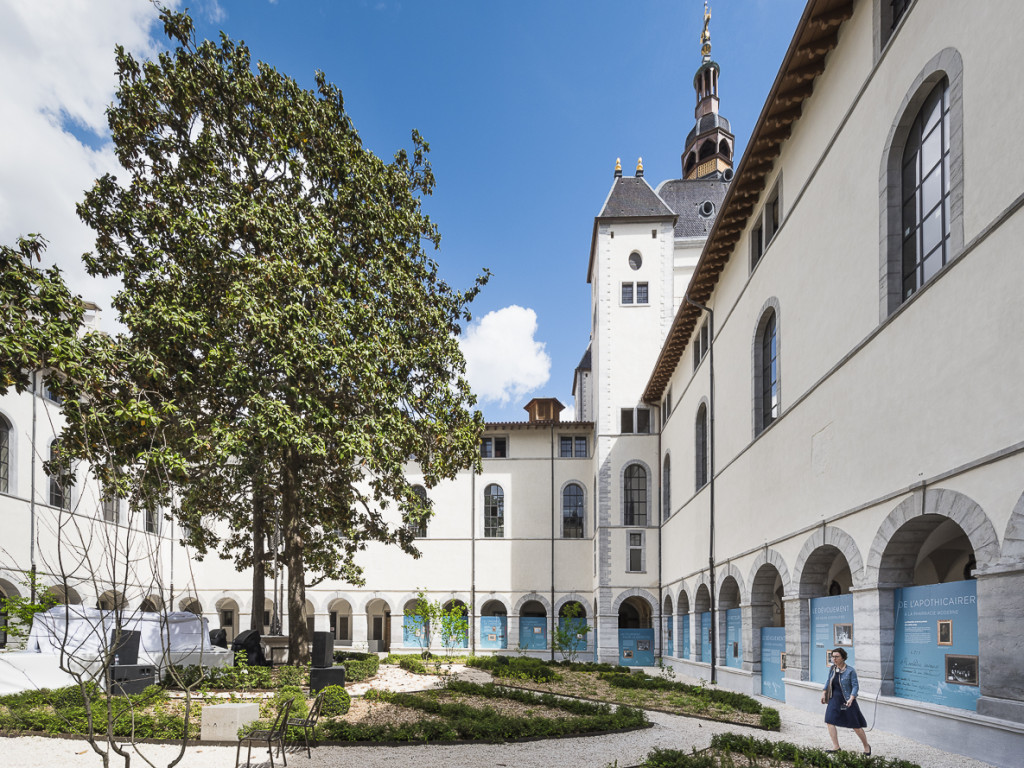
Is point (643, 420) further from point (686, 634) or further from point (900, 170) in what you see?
point (900, 170)

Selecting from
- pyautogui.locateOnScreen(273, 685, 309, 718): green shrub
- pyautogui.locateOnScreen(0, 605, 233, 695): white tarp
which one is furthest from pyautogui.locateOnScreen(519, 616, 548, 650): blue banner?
pyautogui.locateOnScreen(273, 685, 309, 718): green shrub

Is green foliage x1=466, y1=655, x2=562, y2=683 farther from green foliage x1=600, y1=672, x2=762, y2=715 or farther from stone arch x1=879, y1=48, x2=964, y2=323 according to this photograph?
stone arch x1=879, y1=48, x2=964, y2=323

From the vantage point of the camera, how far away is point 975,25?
28.0 feet

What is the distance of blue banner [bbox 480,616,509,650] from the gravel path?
85.0 ft

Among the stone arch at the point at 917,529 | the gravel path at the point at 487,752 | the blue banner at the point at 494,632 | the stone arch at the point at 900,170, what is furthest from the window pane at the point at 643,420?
the stone arch at the point at 900,170

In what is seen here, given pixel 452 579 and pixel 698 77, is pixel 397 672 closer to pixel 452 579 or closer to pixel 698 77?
pixel 452 579

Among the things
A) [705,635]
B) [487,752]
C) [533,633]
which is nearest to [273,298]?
[487,752]

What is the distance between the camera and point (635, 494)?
34250 mm

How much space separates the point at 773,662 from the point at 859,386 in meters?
7.49

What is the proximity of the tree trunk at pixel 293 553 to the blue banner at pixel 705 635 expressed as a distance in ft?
38.4

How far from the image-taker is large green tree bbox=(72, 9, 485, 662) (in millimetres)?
15406

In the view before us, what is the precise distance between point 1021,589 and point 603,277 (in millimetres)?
28870

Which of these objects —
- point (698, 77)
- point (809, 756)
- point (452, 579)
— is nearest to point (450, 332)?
point (809, 756)

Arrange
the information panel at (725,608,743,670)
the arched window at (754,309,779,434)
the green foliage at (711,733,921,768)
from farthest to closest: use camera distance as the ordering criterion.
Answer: the information panel at (725,608,743,670) < the arched window at (754,309,779,434) < the green foliage at (711,733,921,768)
